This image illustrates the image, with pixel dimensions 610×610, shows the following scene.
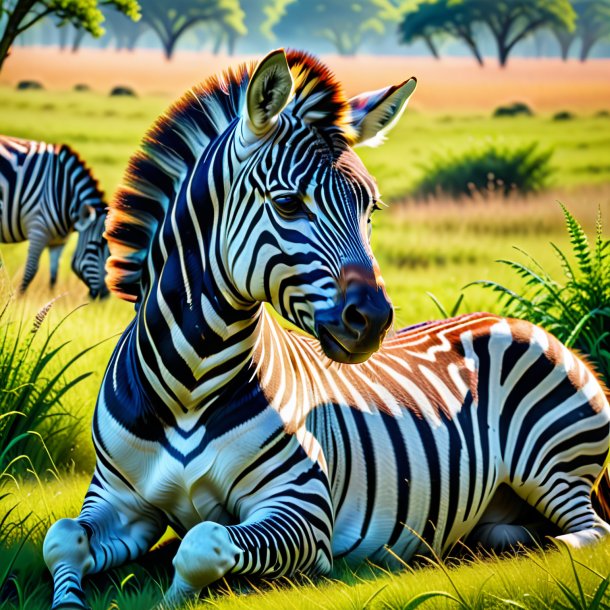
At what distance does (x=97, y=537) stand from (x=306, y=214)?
1.52 meters

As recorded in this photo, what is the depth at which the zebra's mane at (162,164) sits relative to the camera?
4121 mm

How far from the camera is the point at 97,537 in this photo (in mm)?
3979

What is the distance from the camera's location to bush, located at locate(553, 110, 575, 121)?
25406 mm

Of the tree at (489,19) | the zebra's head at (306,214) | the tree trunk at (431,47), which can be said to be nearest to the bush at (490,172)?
the tree at (489,19)

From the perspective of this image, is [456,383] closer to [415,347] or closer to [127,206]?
[415,347]

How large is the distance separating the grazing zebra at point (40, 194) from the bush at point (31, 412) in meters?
6.36

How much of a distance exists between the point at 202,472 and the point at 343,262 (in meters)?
0.99

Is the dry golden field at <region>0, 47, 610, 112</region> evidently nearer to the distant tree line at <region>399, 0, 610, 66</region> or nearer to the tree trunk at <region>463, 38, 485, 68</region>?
the tree trunk at <region>463, 38, 485, 68</region>

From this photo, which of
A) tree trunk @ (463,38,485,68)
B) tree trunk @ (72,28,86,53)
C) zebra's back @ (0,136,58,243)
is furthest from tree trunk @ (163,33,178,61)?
zebra's back @ (0,136,58,243)

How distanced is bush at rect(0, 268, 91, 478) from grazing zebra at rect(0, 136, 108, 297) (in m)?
6.36

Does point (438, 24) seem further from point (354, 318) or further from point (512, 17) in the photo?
point (354, 318)

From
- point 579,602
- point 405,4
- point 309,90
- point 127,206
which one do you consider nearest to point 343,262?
point 309,90

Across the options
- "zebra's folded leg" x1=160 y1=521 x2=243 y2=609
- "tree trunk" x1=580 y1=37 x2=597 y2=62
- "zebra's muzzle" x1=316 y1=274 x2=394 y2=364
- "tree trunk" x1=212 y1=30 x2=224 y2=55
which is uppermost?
"tree trunk" x1=212 y1=30 x2=224 y2=55

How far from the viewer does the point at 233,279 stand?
379cm
